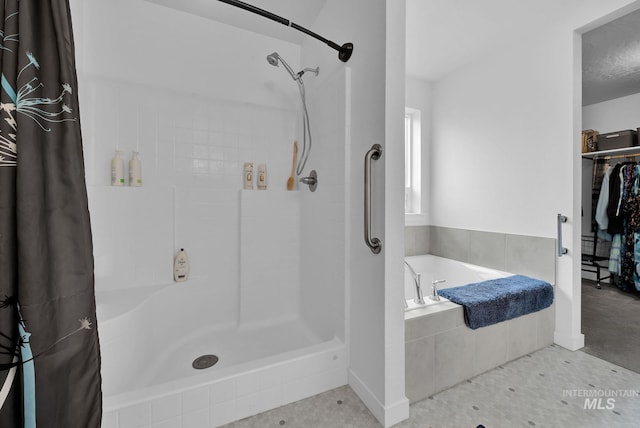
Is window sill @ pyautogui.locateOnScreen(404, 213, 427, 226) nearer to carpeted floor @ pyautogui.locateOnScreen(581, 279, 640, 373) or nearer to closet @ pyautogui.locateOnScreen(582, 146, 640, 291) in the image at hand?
carpeted floor @ pyautogui.locateOnScreen(581, 279, 640, 373)

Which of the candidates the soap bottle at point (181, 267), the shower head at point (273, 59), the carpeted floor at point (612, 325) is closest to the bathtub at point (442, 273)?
the carpeted floor at point (612, 325)

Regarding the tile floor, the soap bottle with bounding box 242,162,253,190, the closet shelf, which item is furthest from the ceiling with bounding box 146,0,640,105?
the tile floor

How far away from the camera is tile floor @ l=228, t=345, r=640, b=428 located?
4.10 feet

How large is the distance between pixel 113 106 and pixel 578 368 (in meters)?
3.36

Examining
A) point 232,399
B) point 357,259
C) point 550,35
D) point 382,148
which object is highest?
point 550,35

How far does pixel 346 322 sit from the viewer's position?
1.56 meters

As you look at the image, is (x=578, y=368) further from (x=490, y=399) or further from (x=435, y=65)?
(x=435, y=65)

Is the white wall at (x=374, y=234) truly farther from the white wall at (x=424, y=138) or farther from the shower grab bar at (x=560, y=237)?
the white wall at (x=424, y=138)

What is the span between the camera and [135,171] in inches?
67.2

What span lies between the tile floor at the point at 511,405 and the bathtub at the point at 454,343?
2.3 inches

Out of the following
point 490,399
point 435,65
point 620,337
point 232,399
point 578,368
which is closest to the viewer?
point 232,399

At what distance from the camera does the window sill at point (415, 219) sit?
9.84ft

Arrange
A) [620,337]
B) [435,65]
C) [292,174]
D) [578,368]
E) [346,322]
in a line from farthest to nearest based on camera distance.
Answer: [435,65] < [292,174] < [620,337] < [578,368] < [346,322]

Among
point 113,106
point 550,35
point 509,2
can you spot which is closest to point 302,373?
point 113,106
